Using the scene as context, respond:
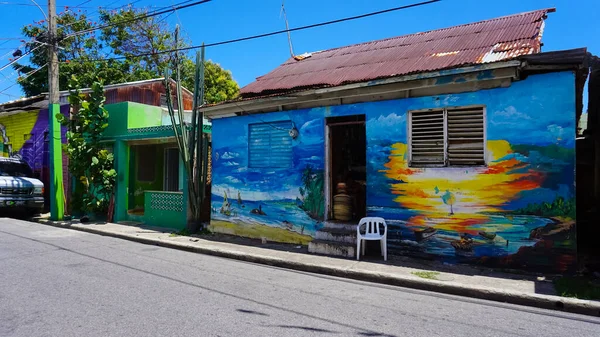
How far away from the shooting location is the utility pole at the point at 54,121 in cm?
1382

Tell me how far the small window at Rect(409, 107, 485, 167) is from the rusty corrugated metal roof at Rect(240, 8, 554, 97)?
0.90m

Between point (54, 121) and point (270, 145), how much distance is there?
30.0ft

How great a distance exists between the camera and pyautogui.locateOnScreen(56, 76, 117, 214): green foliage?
43.0ft

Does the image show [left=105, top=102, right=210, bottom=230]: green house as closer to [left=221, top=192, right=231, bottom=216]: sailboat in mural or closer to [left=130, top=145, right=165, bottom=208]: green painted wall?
[left=130, top=145, right=165, bottom=208]: green painted wall

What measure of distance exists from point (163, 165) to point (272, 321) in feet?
38.3

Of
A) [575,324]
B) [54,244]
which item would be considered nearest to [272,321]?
[575,324]

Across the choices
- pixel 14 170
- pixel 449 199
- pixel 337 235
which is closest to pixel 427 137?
pixel 449 199

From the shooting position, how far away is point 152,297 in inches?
206

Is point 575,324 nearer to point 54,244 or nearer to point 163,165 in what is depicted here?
point 54,244

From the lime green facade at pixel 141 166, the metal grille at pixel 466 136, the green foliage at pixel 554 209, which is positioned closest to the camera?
the green foliage at pixel 554 209

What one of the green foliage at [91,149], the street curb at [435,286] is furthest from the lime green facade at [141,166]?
the street curb at [435,286]

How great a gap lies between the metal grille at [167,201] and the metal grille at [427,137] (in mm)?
7266

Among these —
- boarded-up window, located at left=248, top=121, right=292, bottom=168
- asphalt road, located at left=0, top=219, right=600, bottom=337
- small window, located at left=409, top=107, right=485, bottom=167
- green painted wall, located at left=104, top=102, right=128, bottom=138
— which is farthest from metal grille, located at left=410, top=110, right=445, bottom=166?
green painted wall, located at left=104, top=102, right=128, bottom=138

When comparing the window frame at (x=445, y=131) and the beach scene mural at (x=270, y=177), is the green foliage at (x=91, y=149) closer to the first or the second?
the beach scene mural at (x=270, y=177)
